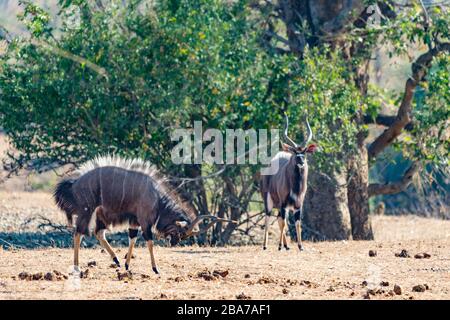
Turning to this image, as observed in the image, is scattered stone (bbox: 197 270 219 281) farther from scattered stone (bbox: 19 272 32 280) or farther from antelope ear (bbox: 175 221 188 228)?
scattered stone (bbox: 19 272 32 280)

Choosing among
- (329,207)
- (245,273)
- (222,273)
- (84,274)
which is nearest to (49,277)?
(84,274)

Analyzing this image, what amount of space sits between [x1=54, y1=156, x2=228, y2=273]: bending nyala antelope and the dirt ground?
0.41 metres

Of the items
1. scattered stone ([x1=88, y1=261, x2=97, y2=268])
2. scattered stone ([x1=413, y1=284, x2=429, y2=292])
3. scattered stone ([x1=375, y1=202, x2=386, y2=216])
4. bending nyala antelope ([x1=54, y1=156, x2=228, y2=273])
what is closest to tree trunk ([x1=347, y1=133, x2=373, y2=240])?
scattered stone ([x1=375, y1=202, x2=386, y2=216])

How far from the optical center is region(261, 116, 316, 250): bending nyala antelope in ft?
44.5

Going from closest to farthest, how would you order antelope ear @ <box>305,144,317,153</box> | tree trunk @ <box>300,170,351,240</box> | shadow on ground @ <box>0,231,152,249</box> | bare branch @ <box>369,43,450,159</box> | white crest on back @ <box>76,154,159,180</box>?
white crest on back @ <box>76,154,159,180</box> < antelope ear @ <box>305,144,317,153</box> < shadow on ground @ <box>0,231,152,249</box> < tree trunk @ <box>300,170,351,240</box> < bare branch @ <box>369,43,450,159</box>

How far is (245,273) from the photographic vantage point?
10.3 m

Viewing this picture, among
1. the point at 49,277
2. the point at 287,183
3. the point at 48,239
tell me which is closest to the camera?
the point at 49,277

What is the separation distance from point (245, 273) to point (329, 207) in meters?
6.03

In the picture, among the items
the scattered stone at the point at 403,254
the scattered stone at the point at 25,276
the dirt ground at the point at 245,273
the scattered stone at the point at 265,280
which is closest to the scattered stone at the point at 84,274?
the dirt ground at the point at 245,273

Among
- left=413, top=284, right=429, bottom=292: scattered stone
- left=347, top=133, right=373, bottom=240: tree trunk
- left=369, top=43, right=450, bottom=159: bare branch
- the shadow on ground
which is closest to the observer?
left=413, top=284, right=429, bottom=292: scattered stone

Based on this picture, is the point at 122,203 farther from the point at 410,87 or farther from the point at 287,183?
the point at 410,87

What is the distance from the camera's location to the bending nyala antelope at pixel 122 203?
10273 mm

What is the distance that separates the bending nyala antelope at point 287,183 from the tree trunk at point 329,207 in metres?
1.81

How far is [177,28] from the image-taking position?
14.3 metres
